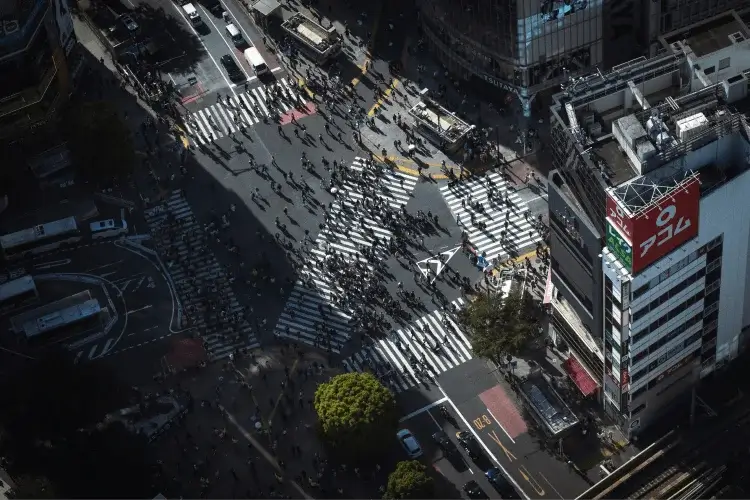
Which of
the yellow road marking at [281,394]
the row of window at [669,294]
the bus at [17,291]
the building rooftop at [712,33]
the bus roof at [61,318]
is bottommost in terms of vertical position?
the row of window at [669,294]

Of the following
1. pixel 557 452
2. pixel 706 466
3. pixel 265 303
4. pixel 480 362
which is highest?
pixel 265 303

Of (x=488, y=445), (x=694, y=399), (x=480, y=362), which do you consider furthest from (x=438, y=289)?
(x=694, y=399)

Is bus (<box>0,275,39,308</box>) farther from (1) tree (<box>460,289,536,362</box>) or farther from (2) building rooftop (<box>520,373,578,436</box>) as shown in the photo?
(2) building rooftop (<box>520,373,578,436</box>)

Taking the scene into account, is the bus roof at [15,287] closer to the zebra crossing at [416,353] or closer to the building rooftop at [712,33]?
the zebra crossing at [416,353]

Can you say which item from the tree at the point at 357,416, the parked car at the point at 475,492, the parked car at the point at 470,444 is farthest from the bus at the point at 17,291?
the parked car at the point at 475,492

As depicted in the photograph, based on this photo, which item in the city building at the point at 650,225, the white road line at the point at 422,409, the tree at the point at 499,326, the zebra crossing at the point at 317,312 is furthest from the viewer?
the zebra crossing at the point at 317,312

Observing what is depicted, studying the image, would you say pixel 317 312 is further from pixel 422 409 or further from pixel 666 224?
pixel 666 224

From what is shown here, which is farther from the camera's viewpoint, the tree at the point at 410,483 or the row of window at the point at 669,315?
the tree at the point at 410,483

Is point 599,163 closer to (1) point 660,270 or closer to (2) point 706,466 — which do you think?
(1) point 660,270
